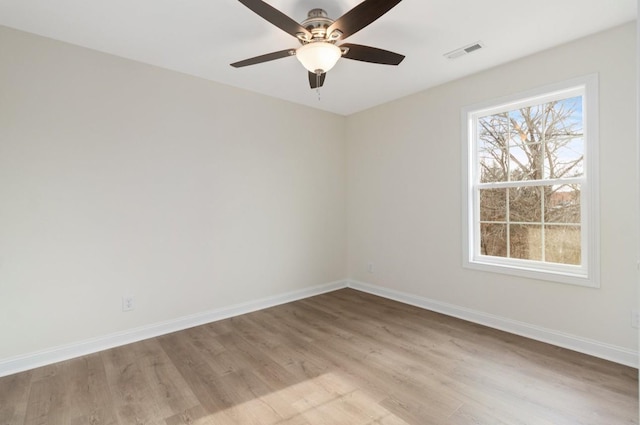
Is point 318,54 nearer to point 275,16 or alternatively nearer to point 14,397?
point 275,16

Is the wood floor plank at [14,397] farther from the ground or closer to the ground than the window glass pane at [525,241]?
closer to the ground

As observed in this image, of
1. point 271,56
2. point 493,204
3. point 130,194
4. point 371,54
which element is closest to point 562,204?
point 493,204

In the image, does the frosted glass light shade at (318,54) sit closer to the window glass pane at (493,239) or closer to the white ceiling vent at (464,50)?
the white ceiling vent at (464,50)

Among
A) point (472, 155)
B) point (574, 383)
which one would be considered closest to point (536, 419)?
point (574, 383)

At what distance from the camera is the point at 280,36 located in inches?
94.5

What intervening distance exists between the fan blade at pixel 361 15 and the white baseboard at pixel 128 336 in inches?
114

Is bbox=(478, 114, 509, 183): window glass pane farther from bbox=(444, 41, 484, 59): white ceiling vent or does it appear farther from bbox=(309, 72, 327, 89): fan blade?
bbox=(309, 72, 327, 89): fan blade

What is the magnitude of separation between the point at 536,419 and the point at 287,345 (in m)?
1.80

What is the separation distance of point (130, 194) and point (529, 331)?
12.6ft

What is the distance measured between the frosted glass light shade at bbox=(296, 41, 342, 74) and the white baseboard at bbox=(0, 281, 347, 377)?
2.65 metres

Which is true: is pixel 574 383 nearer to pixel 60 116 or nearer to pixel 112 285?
pixel 112 285

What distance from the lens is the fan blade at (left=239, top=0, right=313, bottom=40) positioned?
61.3 inches

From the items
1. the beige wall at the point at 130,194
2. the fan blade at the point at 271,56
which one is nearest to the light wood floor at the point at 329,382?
the beige wall at the point at 130,194

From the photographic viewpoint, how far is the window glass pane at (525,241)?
2.82 m
